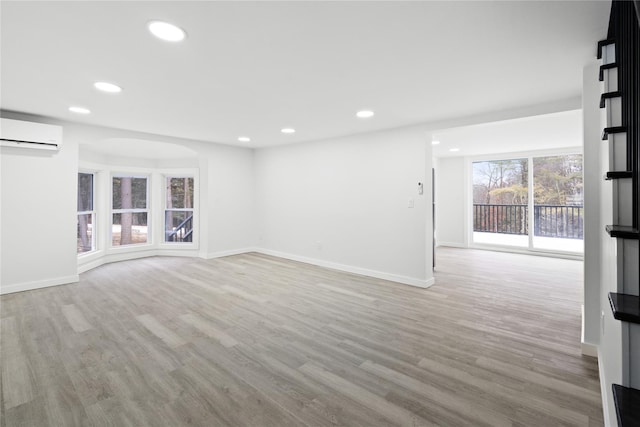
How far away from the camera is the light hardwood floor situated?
5.70 ft

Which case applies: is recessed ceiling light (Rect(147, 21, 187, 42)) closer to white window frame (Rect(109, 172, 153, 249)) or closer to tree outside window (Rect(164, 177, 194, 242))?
white window frame (Rect(109, 172, 153, 249))

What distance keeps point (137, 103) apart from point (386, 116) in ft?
9.35

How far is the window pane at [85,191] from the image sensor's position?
5219 mm

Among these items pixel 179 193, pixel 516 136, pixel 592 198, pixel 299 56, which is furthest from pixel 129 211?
pixel 516 136

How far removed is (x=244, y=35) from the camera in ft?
6.27

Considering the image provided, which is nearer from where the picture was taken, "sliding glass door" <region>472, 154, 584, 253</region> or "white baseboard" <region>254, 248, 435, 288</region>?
"white baseboard" <region>254, 248, 435, 288</region>

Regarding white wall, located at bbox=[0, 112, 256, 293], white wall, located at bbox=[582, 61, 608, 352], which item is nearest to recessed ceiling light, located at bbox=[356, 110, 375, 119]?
white wall, located at bbox=[582, 61, 608, 352]

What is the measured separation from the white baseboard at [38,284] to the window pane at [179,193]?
251 centimetres

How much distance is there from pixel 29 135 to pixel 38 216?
40.7 inches

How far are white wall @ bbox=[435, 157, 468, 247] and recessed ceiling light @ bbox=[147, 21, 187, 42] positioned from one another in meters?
7.11

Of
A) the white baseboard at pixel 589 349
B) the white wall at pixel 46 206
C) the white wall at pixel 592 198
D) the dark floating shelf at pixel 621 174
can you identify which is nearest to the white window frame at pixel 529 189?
the white wall at pixel 592 198

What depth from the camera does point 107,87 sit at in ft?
9.24

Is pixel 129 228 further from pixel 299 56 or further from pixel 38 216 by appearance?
pixel 299 56

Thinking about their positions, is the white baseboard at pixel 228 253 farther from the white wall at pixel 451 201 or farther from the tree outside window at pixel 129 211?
the white wall at pixel 451 201
